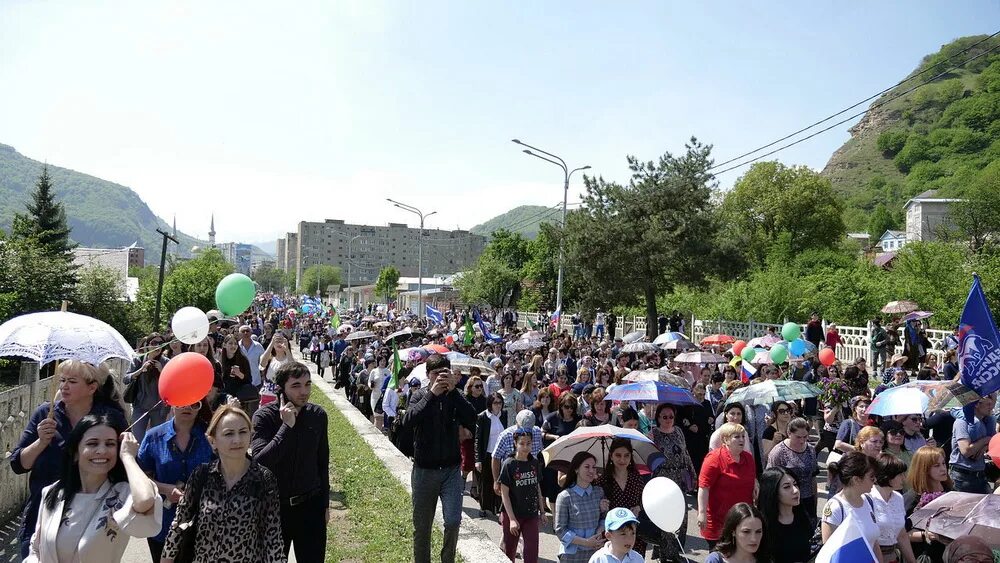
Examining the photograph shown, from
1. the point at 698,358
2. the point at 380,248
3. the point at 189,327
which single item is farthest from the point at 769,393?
the point at 380,248

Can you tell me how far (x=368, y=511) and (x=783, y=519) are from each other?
4.62 m

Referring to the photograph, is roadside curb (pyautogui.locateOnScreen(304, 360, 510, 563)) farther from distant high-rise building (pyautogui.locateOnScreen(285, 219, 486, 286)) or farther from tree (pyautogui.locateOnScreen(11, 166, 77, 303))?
distant high-rise building (pyautogui.locateOnScreen(285, 219, 486, 286))

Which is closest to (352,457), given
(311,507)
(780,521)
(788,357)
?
(311,507)

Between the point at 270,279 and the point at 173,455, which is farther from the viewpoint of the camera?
the point at 270,279

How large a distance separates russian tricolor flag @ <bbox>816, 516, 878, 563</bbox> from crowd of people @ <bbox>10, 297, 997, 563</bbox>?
0.62m

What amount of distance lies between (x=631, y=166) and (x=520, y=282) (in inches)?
1389

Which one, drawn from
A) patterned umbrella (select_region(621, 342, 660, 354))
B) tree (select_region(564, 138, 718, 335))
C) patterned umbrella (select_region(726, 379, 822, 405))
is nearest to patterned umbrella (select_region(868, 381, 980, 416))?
patterned umbrella (select_region(726, 379, 822, 405))

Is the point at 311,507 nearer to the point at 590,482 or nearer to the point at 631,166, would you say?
the point at 590,482

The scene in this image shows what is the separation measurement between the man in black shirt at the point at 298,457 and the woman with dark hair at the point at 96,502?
135cm

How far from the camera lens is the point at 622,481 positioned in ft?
19.7

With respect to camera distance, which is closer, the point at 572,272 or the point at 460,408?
the point at 460,408

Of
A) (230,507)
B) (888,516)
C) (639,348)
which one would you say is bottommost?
(888,516)

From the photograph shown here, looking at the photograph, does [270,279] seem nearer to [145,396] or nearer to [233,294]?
[233,294]

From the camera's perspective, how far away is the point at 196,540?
13.1 feet
